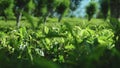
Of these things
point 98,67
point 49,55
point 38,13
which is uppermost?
point 98,67

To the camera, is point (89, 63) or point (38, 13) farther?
point (38, 13)

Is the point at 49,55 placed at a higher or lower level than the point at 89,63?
lower

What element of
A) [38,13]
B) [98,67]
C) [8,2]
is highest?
[98,67]

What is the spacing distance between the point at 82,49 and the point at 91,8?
83.2 meters

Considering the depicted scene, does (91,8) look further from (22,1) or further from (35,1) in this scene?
(22,1)

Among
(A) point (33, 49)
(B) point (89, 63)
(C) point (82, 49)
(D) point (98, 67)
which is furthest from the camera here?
(A) point (33, 49)

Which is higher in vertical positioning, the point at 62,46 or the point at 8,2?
the point at 62,46

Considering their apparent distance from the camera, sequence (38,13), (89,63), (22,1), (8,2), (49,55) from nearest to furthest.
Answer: (89,63) → (49,55) → (22,1) → (8,2) → (38,13)

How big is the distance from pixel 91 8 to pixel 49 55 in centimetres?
8278

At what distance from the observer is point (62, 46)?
2967mm

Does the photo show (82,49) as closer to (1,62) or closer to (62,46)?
(62,46)

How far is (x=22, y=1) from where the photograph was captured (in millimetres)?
61750

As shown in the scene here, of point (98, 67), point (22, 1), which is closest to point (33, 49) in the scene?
point (98, 67)

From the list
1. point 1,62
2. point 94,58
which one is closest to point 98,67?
point 94,58
